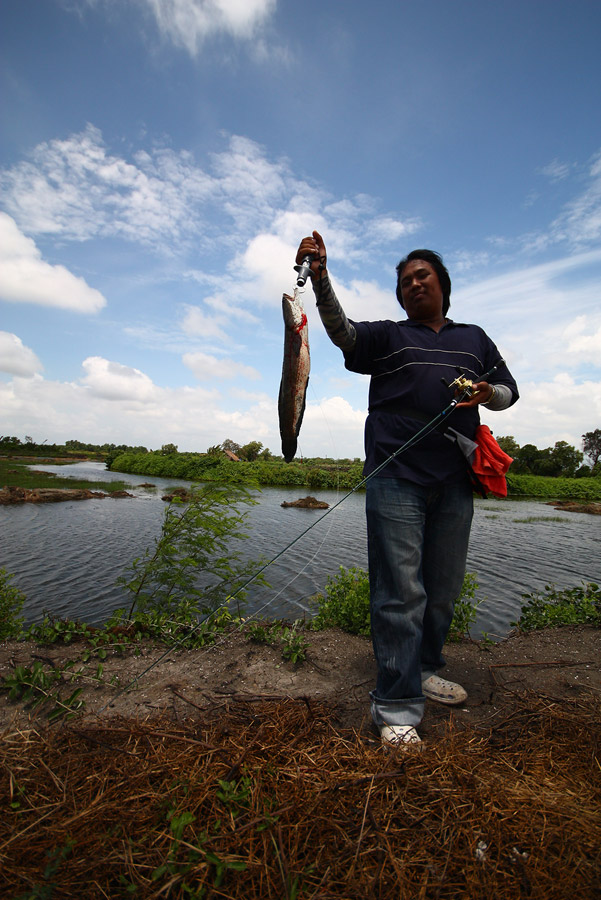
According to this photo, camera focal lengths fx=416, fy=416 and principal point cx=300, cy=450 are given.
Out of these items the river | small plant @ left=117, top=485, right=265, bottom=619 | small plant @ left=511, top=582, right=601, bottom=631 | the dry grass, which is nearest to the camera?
the dry grass

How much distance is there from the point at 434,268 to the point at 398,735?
3.16m

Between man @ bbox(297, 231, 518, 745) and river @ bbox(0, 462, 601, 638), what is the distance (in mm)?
2086

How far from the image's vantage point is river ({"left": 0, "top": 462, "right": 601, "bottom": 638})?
929 cm

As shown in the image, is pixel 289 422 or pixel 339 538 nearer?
pixel 289 422

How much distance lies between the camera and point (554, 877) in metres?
Result: 1.49

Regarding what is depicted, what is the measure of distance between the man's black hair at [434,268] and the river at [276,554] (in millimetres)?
3434

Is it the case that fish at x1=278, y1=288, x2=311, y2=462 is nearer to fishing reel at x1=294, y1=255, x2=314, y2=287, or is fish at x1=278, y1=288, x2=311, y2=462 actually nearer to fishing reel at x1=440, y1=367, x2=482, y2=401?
fishing reel at x1=294, y1=255, x2=314, y2=287

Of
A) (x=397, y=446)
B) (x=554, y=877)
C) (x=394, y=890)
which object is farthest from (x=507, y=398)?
(x=394, y=890)

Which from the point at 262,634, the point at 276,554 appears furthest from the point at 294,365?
the point at 276,554

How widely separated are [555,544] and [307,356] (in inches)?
737

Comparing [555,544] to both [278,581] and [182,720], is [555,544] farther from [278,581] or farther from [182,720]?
[182,720]

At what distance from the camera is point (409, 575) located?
8.64ft

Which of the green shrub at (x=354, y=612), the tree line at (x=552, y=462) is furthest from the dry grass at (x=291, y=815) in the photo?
the tree line at (x=552, y=462)

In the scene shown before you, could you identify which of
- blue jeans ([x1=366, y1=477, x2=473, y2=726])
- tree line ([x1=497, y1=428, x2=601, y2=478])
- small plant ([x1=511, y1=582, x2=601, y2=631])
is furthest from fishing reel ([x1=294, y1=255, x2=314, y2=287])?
tree line ([x1=497, y1=428, x2=601, y2=478])
